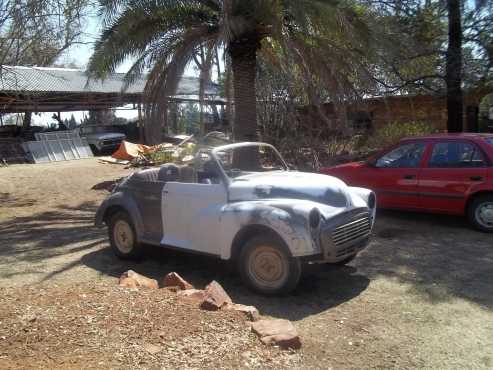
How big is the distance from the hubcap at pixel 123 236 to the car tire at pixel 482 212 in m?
5.10

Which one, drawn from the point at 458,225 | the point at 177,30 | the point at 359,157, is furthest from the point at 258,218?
the point at 359,157

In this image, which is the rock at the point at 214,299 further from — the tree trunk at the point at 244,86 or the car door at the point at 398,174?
the tree trunk at the point at 244,86

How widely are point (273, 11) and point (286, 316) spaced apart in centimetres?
628

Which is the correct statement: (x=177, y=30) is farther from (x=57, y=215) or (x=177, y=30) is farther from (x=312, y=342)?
(x=312, y=342)

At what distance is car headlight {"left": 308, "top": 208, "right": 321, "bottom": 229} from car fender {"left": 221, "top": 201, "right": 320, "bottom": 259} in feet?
0.17

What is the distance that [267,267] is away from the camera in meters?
5.66

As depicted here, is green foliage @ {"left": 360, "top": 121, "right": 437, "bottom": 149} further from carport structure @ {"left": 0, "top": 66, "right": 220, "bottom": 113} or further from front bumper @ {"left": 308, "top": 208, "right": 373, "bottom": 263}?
front bumper @ {"left": 308, "top": 208, "right": 373, "bottom": 263}

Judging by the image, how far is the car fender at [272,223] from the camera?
5312 mm

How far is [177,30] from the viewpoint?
11102 mm

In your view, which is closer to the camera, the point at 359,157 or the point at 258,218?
the point at 258,218

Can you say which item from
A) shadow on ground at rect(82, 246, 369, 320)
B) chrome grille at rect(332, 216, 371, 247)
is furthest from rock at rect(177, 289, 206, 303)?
chrome grille at rect(332, 216, 371, 247)

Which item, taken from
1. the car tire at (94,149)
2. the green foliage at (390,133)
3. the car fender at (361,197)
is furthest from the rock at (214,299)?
the car tire at (94,149)

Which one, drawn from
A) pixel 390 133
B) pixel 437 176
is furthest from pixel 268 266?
pixel 390 133

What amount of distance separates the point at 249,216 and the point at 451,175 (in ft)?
13.6
